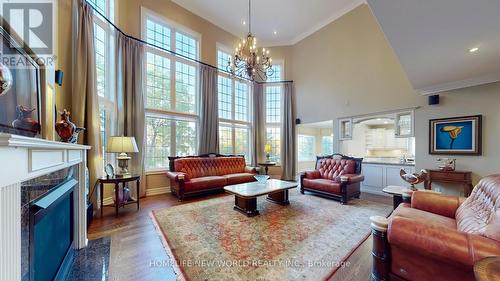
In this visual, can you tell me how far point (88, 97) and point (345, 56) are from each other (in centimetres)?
634

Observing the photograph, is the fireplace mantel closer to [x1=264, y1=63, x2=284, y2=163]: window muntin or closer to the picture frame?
the picture frame

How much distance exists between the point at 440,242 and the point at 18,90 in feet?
10.6

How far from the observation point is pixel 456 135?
411 cm

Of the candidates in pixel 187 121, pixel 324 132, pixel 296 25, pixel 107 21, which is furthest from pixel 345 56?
pixel 107 21

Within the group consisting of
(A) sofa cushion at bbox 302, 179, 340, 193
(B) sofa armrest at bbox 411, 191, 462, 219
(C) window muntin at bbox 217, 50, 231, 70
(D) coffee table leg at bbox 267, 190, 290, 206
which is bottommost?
(D) coffee table leg at bbox 267, 190, 290, 206

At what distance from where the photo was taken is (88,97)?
329 centimetres

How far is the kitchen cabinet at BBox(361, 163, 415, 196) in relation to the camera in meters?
4.82

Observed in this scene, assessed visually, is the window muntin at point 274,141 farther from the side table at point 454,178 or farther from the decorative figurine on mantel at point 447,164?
the decorative figurine on mantel at point 447,164

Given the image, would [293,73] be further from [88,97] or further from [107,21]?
[88,97]

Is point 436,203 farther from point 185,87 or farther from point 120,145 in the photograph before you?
point 185,87

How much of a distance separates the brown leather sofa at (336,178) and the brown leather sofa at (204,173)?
1.63m

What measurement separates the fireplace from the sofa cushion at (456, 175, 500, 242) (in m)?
2.73
